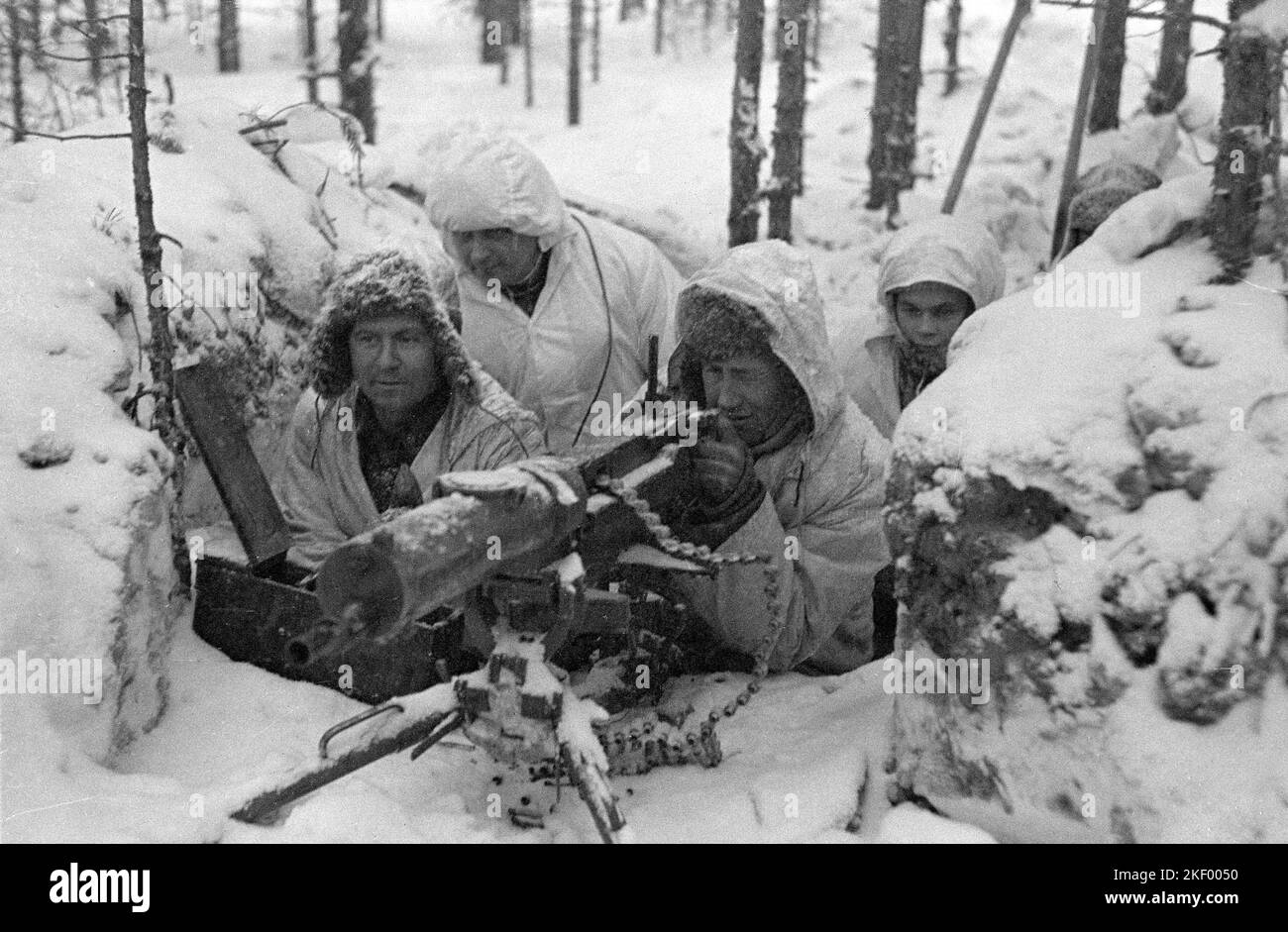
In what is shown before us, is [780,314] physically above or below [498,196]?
below

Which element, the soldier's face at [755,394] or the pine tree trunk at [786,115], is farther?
the pine tree trunk at [786,115]

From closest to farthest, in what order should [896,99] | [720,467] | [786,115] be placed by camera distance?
1. [720,467]
2. [786,115]
3. [896,99]

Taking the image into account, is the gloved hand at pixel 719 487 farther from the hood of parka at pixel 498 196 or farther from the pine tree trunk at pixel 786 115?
the pine tree trunk at pixel 786 115

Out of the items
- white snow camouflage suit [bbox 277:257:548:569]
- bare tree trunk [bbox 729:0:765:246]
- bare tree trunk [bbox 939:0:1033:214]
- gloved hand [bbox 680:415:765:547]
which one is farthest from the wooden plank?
bare tree trunk [bbox 729:0:765:246]

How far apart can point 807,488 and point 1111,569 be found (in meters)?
1.18

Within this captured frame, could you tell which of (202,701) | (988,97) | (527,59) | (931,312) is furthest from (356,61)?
(527,59)

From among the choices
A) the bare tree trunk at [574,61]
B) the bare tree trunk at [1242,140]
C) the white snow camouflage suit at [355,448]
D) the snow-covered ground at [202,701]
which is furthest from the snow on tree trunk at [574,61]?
the bare tree trunk at [1242,140]

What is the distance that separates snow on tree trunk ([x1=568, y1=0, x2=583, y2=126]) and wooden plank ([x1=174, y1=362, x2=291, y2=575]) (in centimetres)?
1844

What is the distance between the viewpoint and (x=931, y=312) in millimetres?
4523

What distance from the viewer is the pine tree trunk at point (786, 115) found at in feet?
23.0

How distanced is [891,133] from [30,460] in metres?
10.8

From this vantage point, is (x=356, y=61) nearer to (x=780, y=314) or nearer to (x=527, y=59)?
(x=780, y=314)

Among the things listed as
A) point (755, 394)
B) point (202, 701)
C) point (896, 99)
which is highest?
point (896, 99)

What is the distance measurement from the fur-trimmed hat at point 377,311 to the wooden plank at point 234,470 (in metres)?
0.36
